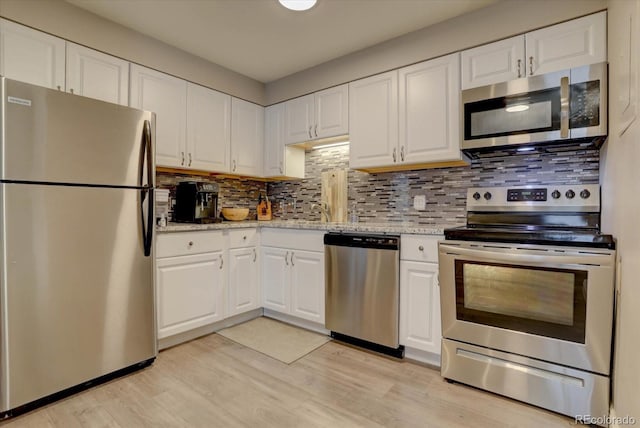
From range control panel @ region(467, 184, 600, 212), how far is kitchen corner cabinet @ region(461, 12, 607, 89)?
712 millimetres

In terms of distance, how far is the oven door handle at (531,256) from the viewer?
1524 millimetres

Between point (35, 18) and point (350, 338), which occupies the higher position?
point (35, 18)

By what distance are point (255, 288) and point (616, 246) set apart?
2536 millimetres

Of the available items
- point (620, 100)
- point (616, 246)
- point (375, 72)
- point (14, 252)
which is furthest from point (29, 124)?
point (616, 246)

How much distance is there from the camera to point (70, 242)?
1.77 meters

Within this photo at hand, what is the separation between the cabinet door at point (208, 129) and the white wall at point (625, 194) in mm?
2735

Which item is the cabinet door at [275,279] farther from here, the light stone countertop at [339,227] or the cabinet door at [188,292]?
the cabinet door at [188,292]

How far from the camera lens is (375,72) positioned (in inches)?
103

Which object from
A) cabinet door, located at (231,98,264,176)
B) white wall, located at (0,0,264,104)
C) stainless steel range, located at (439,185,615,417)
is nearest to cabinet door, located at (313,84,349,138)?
cabinet door, located at (231,98,264,176)

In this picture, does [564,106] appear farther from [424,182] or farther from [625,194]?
[424,182]

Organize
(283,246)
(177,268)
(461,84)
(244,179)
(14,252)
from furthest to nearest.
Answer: (244,179) < (283,246) < (177,268) < (461,84) < (14,252)

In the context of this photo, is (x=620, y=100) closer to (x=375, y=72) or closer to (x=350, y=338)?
(x=375, y=72)

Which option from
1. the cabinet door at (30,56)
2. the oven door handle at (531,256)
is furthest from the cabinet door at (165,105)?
the oven door handle at (531,256)

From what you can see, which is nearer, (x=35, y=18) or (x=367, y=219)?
(x=35, y=18)
